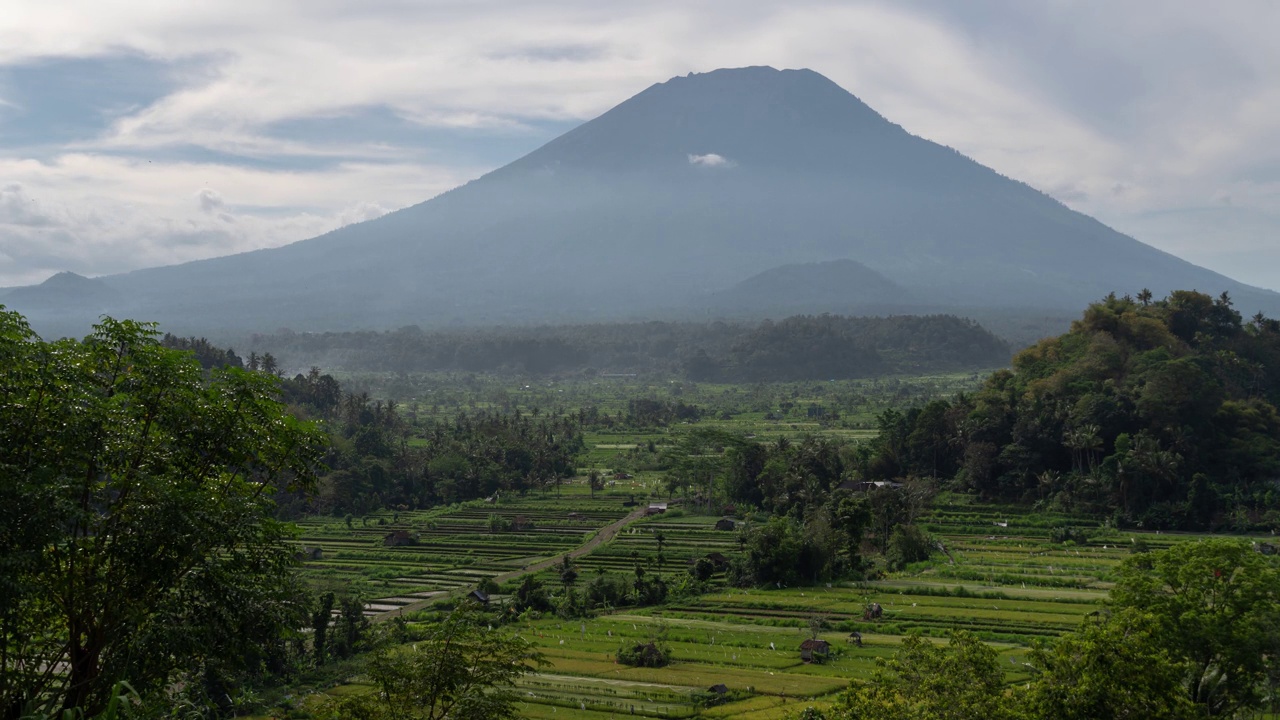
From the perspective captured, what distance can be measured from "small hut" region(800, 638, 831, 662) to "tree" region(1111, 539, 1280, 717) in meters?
8.90

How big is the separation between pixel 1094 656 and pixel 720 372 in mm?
124722

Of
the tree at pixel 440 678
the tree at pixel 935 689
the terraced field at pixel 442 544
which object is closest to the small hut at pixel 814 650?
the tree at pixel 935 689

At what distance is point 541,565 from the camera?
123 ft

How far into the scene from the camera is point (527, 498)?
173 ft

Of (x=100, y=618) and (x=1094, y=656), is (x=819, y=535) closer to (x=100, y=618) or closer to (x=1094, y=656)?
(x=1094, y=656)

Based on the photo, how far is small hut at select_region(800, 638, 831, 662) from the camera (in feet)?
80.8

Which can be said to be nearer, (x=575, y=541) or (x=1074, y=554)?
(x=1074, y=554)

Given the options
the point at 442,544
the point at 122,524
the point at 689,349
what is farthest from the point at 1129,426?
the point at 689,349

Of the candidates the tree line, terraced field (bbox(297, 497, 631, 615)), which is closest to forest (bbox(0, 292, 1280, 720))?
the tree line

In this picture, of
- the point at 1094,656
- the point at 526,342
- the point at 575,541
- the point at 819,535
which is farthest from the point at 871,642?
the point at 526,342

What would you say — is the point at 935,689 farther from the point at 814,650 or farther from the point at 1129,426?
the point at 1129,426

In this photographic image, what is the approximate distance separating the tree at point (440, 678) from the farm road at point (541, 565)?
17.3 meters

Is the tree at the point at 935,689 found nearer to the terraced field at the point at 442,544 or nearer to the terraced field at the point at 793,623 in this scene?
the terraced field at the point at 793,623

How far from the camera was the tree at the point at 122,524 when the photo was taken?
7.95m
